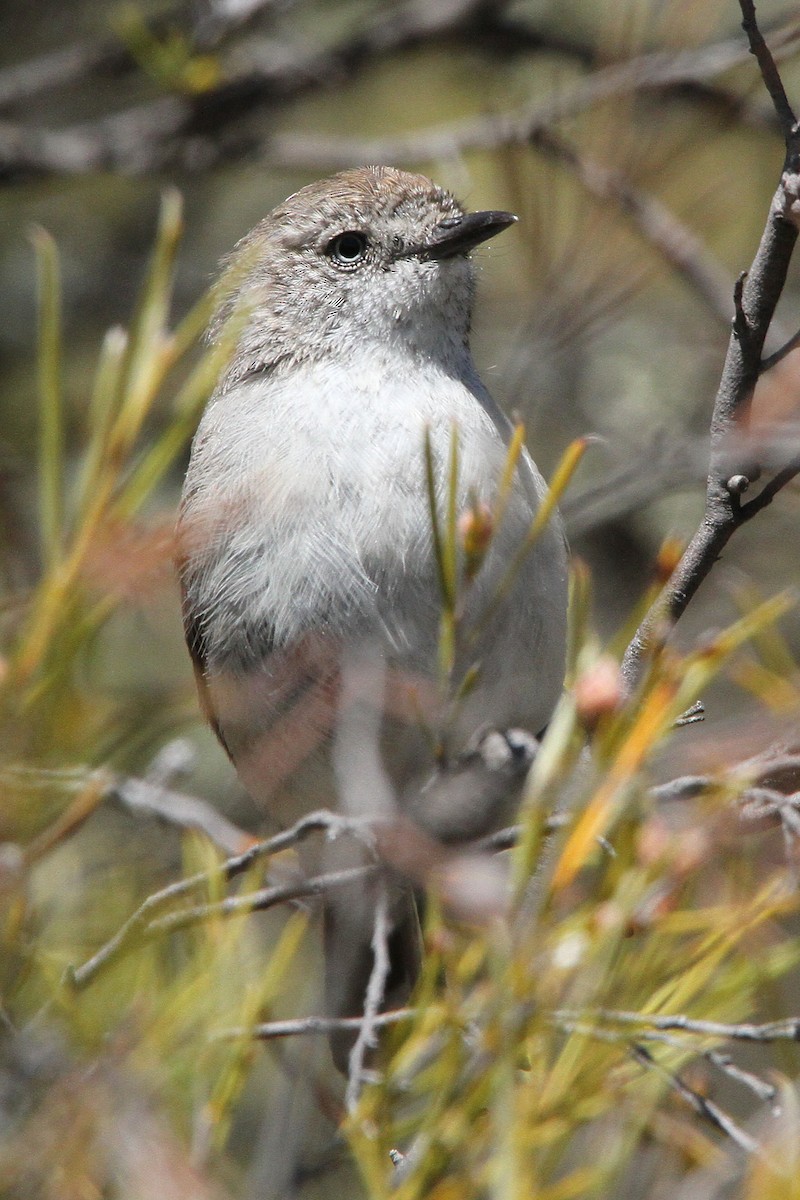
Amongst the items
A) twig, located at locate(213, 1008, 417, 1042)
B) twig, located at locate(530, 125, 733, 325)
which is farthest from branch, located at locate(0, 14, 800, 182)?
twig, located at locate(213, 1008, 417, 1042)

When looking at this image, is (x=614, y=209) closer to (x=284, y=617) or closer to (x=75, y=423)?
(x=284, y=617)

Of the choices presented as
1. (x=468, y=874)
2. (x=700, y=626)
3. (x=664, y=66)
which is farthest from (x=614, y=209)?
(x=468, y=874)

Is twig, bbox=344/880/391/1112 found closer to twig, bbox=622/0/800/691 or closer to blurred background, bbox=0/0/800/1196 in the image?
twig, bbox=622/0/800/691

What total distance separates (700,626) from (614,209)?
133cm

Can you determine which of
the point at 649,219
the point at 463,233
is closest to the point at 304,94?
the point at 649,219

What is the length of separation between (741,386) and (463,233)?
1.50 metres

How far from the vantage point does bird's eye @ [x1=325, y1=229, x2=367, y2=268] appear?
3672 millimetres

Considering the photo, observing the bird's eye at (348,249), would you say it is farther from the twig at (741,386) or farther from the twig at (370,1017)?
the twig at (370,1017)

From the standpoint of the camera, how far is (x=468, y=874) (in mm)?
1533

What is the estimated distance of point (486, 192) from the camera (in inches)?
209

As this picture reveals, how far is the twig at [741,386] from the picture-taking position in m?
1.92

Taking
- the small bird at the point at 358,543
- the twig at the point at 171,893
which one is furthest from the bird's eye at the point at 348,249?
the twig at the point at 171,893

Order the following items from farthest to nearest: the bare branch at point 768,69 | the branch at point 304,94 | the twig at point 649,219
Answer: the branch at point 304,94, the twig at point 649,219, the bare branch at point 768,69

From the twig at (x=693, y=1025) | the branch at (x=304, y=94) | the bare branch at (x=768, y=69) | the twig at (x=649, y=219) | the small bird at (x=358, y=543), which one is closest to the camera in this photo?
the twig at (x=693, y=1025)
